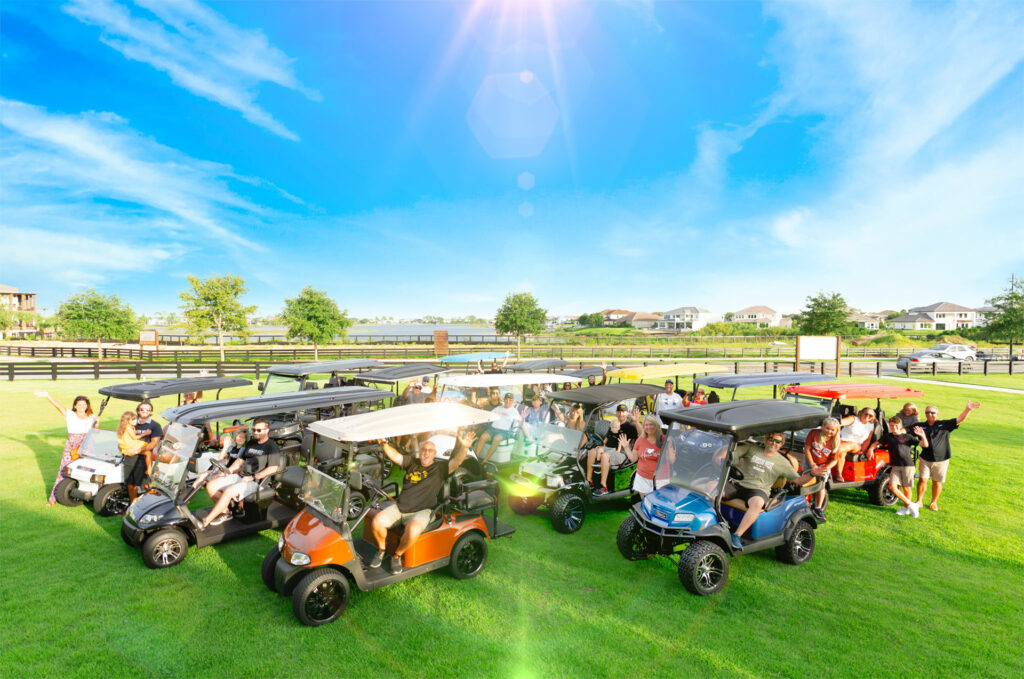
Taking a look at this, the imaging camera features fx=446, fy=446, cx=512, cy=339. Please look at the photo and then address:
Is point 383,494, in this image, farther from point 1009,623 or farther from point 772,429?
point 1009,623

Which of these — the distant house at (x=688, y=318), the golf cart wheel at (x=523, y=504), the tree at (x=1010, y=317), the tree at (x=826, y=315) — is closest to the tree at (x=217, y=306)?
the golf cart wheel at (x=523, y=504)

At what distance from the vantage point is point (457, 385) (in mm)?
10156

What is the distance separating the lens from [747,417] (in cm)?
582

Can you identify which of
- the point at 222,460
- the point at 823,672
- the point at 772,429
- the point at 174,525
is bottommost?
the point at 823,672

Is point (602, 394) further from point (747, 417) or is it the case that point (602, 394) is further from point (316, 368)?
point (316, 368)

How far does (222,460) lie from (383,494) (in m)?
3.51

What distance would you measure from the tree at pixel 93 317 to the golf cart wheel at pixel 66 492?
39254 mm

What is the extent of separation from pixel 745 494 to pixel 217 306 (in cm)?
4398

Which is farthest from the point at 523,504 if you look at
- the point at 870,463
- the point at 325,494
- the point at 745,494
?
the point at 870,463

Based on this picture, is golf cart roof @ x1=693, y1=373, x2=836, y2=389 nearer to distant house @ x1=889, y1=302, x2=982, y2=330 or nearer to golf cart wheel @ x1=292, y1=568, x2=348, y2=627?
golf cart wheel @ x1=292, y1=568, x2=348, y2=627

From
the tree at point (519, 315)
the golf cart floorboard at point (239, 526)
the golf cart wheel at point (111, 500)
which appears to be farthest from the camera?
the tree at point (519, 315)

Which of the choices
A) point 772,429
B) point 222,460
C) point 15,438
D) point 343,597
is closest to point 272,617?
point 343,597

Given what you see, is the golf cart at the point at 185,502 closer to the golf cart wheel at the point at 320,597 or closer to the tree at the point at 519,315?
the golf cart wheel at the point at 320,597

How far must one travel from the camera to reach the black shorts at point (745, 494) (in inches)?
233
